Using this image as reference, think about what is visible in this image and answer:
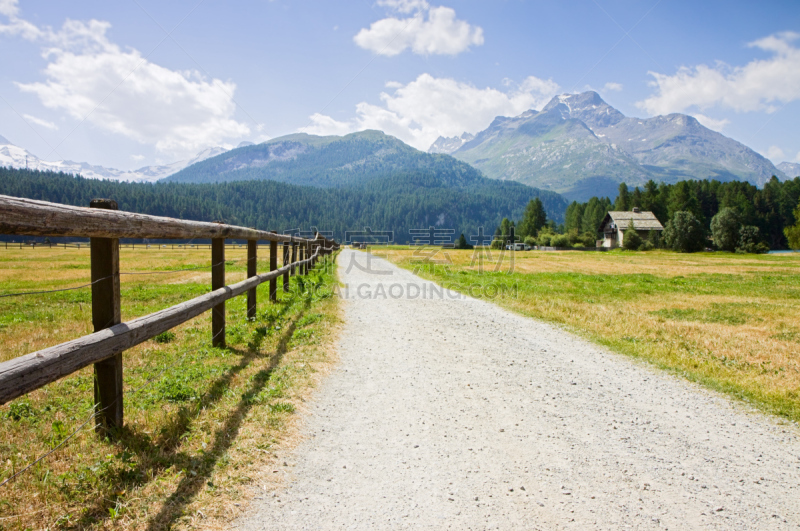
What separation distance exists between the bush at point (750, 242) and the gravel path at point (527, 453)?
92693mm

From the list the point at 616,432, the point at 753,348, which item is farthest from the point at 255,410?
the point at 753,348

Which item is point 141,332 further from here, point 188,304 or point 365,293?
point 365,293

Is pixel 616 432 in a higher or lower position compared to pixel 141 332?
lower

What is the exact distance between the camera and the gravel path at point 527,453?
277cm

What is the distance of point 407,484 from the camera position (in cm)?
313

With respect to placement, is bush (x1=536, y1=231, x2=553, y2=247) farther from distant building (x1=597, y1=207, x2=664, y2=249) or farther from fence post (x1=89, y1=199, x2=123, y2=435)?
fence post (x1=89, y1=199, x2=123, y2=435)

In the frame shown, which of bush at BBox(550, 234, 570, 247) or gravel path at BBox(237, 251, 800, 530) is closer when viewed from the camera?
gravel path at BBox(237, 251, 800, 530)

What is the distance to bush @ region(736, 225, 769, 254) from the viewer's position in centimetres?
7609

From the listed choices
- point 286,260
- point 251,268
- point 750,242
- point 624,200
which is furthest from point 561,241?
point 251,268

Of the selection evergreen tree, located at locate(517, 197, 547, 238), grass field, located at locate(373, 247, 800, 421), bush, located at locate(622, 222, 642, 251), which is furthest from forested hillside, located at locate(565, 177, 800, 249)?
grass field, located at locate(373, 247, 800, 421)

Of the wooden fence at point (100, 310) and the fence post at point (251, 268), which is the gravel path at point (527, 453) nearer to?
the wooden fence at point (100, 310)

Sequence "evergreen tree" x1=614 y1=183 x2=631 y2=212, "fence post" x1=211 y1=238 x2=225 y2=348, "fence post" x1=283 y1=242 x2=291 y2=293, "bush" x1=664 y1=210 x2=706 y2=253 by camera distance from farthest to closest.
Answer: "evergreen tree" x1=614 y1=183 x2=631 y2=212
"bush" x1=664 y1=210 x2=706 y2=253
"fence post" x1=283 y1=242 x2=291 y2=293
"fence post" x1=211 y1=238 x2=225 y2=348

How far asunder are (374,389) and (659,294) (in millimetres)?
14289

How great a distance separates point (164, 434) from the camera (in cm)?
362
